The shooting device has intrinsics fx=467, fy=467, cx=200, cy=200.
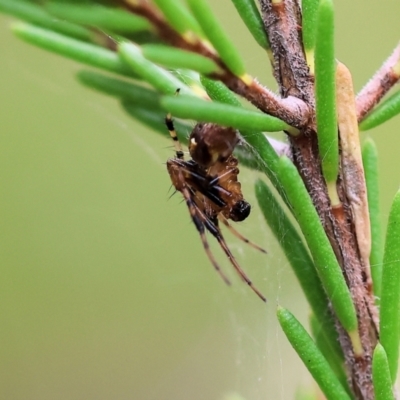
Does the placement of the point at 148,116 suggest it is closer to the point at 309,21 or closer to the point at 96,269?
the point at 309,21

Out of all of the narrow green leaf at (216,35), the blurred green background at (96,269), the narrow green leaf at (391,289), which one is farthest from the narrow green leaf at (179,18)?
the blurred green background at (96,269)

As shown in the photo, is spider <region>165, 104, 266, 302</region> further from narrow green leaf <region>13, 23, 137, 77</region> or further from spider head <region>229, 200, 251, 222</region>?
narrow green leaf <region>13, 23, 137, 77</region>

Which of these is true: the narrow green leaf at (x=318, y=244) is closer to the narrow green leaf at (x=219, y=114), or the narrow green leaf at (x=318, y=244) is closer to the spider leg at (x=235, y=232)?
the narrow green leaf at (x=219, y=114)

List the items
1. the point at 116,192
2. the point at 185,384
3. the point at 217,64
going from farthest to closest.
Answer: the point at 116,192 < the point at 185,384 < the point at 217,64

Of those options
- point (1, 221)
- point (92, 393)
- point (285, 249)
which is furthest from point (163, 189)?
point (285, 249)

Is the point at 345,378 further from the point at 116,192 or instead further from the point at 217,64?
the point at 116,192

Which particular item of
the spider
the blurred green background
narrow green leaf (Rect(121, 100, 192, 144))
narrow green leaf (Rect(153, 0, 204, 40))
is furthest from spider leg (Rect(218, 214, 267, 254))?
the blurred green background
